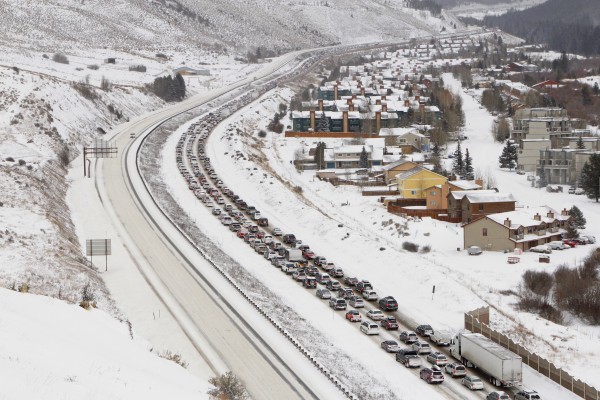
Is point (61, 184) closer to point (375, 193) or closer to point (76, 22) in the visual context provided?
point (375, 193)

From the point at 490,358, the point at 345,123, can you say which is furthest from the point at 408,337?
the point at 345,123

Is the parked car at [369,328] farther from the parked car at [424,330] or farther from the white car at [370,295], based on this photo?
the white car at [370,295]

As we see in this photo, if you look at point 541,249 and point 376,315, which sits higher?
point 541,249

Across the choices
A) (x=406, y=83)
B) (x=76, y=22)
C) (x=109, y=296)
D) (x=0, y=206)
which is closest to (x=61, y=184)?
(x=0, y=206)

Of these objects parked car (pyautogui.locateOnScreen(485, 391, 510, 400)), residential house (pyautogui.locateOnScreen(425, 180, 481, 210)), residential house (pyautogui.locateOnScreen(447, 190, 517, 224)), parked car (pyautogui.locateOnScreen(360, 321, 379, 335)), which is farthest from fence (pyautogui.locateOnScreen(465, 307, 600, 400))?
residential house (pyautogui.locateOnScreen(425, 180, 481, 210))

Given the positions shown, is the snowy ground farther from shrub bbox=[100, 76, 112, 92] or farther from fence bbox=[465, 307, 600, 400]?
shrub bbox=[100, 76, 112, 92]

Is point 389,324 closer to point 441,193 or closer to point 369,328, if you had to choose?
point 369,328

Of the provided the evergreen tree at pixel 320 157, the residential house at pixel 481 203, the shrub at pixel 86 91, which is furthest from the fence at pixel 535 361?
the shrub at pixel 86 91
